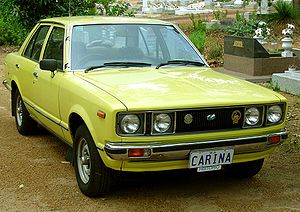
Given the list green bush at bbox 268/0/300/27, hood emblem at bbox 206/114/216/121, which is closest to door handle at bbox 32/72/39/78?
hood emblem at bbox 206/114/216/121

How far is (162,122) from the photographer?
4527mm

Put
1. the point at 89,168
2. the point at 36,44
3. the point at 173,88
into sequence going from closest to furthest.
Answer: the point at 173,88
the point at 89,168
the point at 36,44

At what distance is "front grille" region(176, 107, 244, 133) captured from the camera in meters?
4.59

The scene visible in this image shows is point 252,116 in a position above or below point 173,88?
below

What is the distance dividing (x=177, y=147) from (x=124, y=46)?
1.72 m

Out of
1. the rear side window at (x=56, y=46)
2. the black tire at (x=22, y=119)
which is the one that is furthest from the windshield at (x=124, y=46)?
the black tire at (x=22, y=119)

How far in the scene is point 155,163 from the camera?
457 centimetres

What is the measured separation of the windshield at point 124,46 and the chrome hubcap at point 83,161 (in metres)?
0.87

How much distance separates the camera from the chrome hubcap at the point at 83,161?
5.11m

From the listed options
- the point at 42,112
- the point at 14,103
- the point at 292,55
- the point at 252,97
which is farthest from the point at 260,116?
the point at 292,55

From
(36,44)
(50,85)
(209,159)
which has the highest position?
(36,44)

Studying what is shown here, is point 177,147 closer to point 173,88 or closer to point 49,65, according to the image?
point 173,88

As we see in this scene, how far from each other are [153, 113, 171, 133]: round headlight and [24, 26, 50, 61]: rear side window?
264 centimetres

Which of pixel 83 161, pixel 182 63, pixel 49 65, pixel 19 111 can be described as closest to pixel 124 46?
pixel 182 63
